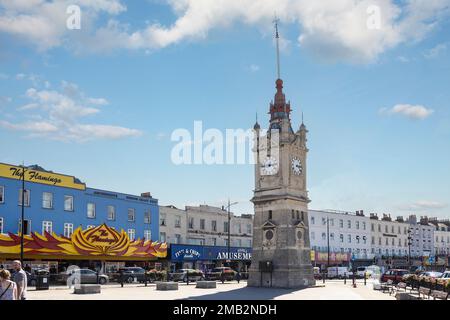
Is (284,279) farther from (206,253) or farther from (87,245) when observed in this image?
(206,253)

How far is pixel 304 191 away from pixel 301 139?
4.69 metres

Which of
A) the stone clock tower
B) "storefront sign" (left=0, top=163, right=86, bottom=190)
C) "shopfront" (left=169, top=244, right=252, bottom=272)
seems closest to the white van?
"shopfront" (left=169, top=244, right=252, bottom=272)

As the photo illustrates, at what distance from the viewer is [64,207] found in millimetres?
52281

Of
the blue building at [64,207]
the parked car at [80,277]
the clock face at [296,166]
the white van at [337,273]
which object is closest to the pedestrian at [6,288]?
the parked car at [80,277]

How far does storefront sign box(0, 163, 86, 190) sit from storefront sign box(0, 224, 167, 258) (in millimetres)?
4678

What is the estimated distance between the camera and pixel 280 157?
153 feet

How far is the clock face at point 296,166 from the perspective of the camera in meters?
47.0

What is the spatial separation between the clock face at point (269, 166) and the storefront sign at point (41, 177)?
18803 millimetres

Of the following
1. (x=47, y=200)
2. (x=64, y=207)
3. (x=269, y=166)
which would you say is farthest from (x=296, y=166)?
(x=47, y=200)

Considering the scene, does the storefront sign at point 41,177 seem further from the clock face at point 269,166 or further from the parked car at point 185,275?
the clock face at point 269,166

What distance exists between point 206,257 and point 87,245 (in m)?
19.4

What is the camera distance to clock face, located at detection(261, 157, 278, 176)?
154 ft
